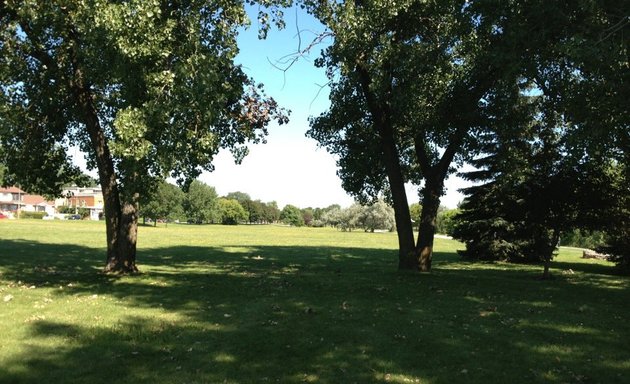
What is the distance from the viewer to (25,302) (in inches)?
386

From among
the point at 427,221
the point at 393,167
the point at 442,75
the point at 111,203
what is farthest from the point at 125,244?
the point at 442,75

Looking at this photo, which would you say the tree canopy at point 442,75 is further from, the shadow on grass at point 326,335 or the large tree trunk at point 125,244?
the large tree trunk at point 125,244

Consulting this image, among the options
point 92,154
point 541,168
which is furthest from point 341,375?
point 92,154

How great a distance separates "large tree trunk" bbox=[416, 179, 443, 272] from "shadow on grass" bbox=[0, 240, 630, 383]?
3.72 m

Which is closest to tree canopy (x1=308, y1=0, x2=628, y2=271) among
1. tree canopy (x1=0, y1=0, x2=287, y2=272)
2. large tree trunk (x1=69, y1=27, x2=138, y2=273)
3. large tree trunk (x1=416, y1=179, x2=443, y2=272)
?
large tree trunk (x1=416, y1=179, x2=443, y2=272)

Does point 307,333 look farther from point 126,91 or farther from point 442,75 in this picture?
point 442,75

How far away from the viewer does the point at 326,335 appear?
7.43m

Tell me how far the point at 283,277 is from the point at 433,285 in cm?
460

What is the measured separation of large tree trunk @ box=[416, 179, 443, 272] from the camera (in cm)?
1631

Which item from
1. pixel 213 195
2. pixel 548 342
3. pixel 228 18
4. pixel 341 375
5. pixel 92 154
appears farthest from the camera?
pixel 213 195

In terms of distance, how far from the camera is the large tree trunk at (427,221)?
53.5 ft

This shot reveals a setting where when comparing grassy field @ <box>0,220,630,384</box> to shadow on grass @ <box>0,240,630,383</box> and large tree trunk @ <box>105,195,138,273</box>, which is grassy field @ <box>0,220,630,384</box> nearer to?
shadow on grass @ <box>0,240,630,383</box>

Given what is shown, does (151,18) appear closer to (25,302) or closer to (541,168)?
(25,302)

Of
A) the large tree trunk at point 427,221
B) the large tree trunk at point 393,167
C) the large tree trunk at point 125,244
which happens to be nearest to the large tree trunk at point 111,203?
the large tree trunk at point 125,244
